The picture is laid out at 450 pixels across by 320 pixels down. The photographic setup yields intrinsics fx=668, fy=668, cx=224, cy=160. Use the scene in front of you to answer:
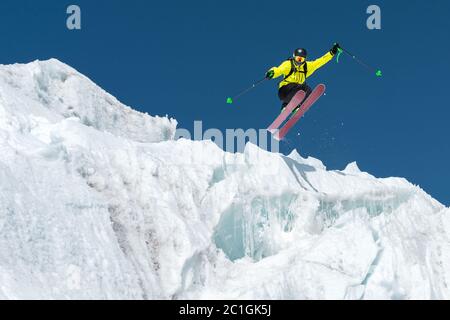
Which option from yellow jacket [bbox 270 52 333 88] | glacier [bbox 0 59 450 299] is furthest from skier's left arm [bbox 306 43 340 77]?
glacier [bbox 0 59 450 299]

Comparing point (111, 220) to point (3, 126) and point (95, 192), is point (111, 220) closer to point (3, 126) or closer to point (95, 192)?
point (95, 192)

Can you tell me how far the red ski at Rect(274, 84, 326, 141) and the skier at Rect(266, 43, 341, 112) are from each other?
19cm

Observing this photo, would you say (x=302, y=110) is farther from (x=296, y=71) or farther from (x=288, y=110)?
(x=296, y=71)

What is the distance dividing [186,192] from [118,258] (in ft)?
10.7

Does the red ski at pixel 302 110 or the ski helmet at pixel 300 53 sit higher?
the ski helmet at pixel 300 53

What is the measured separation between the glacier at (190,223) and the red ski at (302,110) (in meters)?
1.66

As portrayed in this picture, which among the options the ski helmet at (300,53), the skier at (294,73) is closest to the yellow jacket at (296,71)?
the skier at (294,73)

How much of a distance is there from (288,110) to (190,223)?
587 centimetres

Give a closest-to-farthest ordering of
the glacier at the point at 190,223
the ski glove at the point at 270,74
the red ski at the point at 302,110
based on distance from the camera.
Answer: the glacier at the point at 190,223, the ski glove at the point at 270,74, the red ski at the point at 302,110

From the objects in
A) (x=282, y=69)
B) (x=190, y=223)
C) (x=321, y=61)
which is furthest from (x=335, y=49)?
(x=190, y=223)

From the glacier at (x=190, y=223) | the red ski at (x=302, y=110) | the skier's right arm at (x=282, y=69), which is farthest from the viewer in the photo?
the red ski at (x=302, y=110)

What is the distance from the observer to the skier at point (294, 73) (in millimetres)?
18906

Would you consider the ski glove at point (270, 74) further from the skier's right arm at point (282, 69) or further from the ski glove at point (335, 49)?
the ski glove at point (335, 49)
